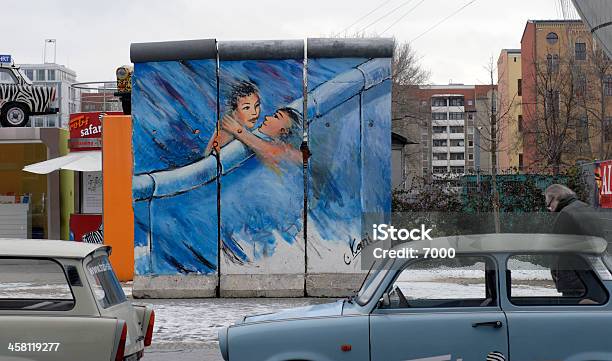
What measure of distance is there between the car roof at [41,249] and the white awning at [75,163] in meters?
11.6

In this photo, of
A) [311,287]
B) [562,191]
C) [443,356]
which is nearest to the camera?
[443,356]

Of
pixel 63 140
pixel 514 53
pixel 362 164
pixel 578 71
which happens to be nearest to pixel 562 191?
pixel 362 164

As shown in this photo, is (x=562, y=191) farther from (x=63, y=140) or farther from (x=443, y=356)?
(x=63, y=140)

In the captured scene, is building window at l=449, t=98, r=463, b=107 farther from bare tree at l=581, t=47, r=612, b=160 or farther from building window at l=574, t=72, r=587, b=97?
building window at l=574, t=72, r=587, b=97

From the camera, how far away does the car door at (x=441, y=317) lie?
5.96 meters

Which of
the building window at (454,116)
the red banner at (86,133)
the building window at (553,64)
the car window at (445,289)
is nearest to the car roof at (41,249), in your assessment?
the car window at (445,289)

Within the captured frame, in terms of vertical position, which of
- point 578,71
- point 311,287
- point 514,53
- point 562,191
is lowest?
point 311,287

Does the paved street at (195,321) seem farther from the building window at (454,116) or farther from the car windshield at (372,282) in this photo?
the building window at (454,116)

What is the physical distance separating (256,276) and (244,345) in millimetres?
6475

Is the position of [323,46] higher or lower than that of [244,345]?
higher

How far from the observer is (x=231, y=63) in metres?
12.8

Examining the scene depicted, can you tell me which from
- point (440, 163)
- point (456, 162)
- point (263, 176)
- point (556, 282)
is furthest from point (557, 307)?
point (456, 162)

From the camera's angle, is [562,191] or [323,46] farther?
[323,46]

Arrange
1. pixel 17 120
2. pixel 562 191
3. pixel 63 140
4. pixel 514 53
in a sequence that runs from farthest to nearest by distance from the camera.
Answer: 1. pixel 514 53
2. pixel 17 120
3. pixel 63 140
4. pixel 562 191
